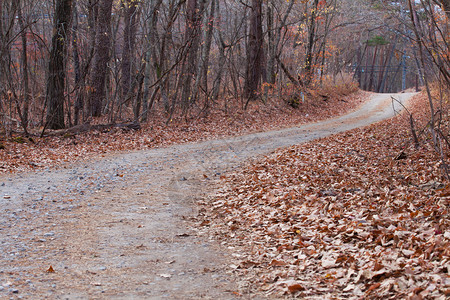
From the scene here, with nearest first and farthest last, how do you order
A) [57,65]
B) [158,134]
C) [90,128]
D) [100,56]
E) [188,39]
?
[57,65]
[90,128]
[158,134]
[188,39]
[100,56]

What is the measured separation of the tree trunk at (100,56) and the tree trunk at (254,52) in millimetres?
7262

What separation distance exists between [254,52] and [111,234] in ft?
56.2

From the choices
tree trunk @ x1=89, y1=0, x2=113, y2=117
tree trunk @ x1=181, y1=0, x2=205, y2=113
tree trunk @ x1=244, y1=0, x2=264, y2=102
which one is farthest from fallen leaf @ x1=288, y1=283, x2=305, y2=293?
tree trunk @ x1=244, y1=0, x2=264, y2=102

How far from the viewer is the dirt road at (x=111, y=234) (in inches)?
156

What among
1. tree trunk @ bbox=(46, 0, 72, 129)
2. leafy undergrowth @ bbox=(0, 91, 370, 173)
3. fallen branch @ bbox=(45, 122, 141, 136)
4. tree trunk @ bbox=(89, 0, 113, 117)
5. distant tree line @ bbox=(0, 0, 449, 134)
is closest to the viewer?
leafy undergrowth @ bbox=(0, 91, 370, 173)

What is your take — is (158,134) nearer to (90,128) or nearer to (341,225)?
Result: (90,128)

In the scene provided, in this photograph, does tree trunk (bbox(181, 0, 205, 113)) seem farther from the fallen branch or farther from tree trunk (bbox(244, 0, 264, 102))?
tree trunk (bbox(244, 0, 264, 102))

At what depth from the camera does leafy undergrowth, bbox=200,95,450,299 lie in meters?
3.61

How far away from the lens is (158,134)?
14312 millimetres

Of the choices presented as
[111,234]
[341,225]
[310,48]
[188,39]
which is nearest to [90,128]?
[188,39]

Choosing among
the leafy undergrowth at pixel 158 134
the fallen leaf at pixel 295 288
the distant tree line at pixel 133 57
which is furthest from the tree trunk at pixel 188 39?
the fallen leaf at pixel 295 288

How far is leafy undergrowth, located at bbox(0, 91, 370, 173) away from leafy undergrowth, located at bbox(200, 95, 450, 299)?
4.67 m

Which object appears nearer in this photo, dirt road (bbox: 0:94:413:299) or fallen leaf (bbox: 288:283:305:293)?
fallen leaf (bbox: 288:283:305:293)

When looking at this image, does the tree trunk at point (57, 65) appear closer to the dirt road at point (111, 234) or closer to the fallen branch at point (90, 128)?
the fallen branch at point (90, 128)
